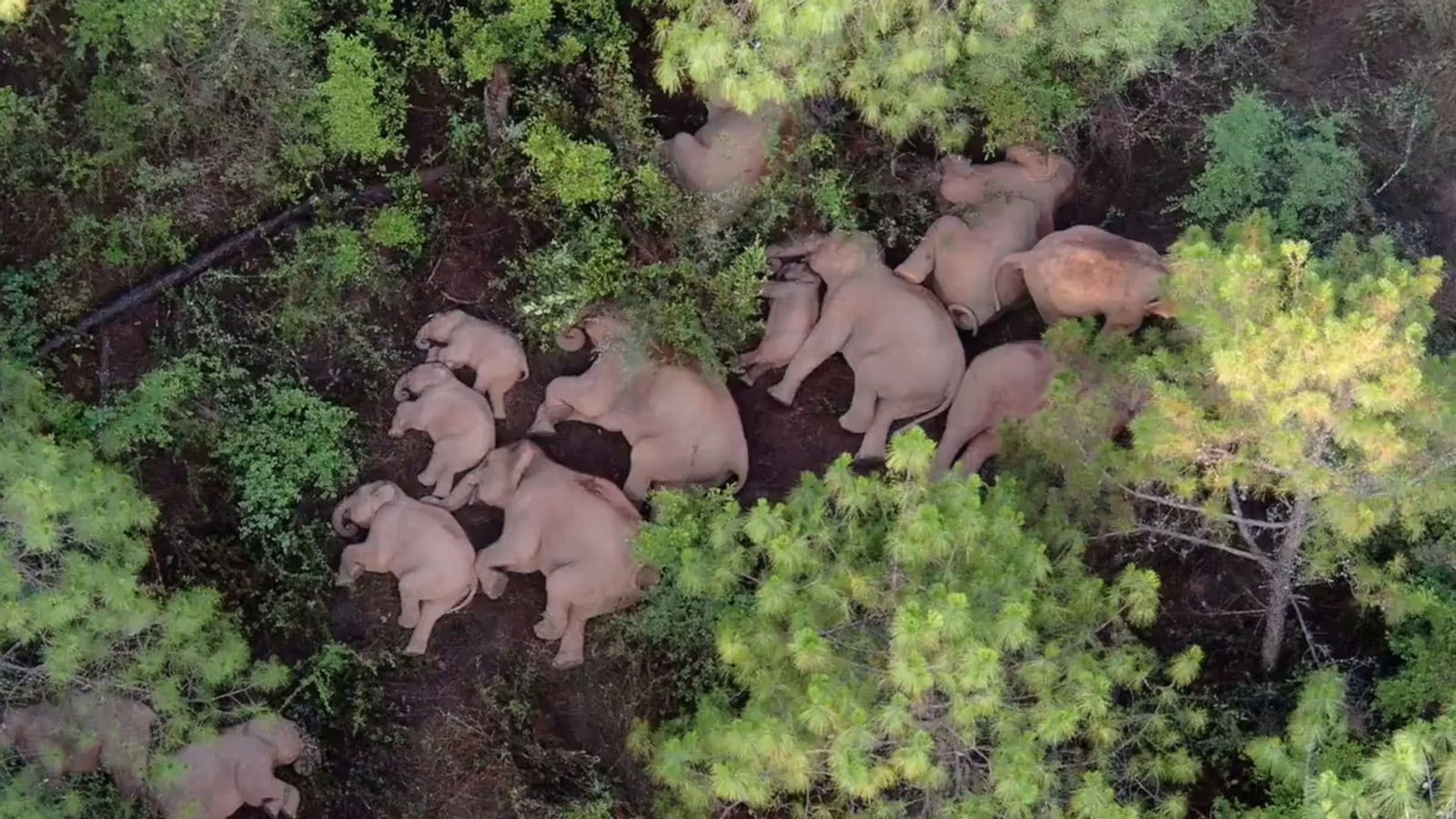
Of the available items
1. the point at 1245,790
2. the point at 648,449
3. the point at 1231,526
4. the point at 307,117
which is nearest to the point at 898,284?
the point at 648,449

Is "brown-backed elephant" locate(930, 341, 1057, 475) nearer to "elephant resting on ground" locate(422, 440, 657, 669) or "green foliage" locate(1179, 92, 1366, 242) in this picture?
"green foliage" locate(1179, 92, 1366, 242)

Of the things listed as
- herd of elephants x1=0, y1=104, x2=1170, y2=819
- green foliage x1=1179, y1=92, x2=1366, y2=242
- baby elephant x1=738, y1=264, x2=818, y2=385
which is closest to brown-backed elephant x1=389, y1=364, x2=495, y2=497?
herd of elephants x1=0, y1=104, x2=1170, y2=819

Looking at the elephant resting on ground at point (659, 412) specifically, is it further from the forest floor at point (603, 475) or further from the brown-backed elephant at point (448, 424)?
the brown-backed elephant at point (448, 424)

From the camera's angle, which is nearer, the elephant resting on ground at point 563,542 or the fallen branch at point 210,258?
the elephant resting on ground at point 563,542

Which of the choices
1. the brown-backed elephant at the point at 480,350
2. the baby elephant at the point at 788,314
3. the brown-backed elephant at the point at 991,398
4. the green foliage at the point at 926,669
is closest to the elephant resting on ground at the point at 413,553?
the brown-backed elephant at the point at 480,350

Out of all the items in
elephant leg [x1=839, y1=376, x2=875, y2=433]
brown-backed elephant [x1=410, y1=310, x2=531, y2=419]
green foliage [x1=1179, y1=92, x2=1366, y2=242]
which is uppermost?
green foliage [x1=1179, y1=92, x2=1366, y2=242]

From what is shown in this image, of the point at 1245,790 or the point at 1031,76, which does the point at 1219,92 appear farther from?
the point at 1245,790
